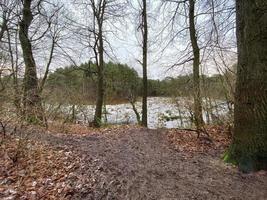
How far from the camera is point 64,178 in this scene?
5.14 meters

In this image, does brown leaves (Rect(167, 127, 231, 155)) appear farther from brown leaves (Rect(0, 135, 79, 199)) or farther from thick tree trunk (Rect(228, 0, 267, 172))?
brown leaves (Rect(0, 135, 79, 199))

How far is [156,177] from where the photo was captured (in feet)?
17.4

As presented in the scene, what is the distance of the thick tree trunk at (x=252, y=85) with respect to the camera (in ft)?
18.6

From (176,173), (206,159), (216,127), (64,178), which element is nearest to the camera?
(64,178)

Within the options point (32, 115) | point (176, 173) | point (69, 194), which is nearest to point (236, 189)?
point (176, 173)

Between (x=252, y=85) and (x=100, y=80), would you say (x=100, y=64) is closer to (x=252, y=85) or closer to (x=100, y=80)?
(x=100, y=80)

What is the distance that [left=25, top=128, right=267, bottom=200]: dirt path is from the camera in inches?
180

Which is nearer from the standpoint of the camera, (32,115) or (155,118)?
(32,115)

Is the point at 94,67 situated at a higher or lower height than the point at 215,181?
higher

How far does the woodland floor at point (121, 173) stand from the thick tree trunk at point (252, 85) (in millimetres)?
389

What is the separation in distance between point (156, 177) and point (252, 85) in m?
2.53

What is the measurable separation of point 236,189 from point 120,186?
1.85 meters

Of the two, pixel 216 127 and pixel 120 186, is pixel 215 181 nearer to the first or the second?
pixel 120 186

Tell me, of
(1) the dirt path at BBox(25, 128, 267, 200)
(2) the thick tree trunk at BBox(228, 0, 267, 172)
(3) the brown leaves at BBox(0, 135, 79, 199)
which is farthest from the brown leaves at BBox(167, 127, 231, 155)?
(3) the brown leaves at BBox(0, 135, 79, 199)
